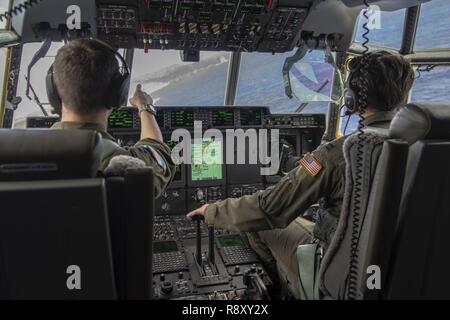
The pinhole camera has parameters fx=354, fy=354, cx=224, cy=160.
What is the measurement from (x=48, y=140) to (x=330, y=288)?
37.5 inches

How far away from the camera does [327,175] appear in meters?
1.26

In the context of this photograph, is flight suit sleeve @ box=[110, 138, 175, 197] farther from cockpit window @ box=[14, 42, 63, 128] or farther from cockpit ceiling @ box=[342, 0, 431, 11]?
cockpit ceiling @ box=[342, 0, 431, 11]

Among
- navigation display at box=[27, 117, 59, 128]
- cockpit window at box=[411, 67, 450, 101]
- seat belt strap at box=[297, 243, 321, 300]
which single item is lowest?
seat belt strap at box=[297, 243, 321, 300]

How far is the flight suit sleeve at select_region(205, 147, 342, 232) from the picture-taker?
50.1 inches

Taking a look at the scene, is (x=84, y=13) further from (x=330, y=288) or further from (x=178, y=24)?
(x=330, y=288)

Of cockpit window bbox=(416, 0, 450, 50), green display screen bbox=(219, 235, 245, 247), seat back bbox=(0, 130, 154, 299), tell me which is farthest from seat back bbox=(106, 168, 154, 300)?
cockpit window bbox=(416, 0, 450, 50)

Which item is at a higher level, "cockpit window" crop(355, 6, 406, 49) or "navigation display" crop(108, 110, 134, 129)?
"cockpit window" crop(355, 6, 406, 49)

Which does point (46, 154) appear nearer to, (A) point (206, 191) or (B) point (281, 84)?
(A) point (206, 191)

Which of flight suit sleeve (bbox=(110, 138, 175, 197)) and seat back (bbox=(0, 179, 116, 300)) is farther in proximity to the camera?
flight suit sleeve (bbox=(110, 138, 175, 197))

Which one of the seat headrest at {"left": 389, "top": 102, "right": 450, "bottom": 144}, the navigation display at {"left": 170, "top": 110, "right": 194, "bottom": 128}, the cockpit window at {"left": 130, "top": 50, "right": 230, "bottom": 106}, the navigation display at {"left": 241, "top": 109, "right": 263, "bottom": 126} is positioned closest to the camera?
the seat headrest at {"left": 389, "top": 102, "right": 450, "bottom": 144}

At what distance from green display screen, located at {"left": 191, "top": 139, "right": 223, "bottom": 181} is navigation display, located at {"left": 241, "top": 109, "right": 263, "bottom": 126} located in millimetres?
225

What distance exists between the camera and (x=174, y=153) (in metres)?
2.30
